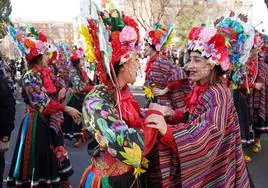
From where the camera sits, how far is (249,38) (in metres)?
3.22

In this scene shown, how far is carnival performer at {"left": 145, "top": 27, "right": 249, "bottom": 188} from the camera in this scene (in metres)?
2.04

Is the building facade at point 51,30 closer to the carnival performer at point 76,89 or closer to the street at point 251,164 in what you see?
the carnival performer at point 76,89

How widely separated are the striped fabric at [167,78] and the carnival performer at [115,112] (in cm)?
341

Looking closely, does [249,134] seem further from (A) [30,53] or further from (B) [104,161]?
(B) [104,161]

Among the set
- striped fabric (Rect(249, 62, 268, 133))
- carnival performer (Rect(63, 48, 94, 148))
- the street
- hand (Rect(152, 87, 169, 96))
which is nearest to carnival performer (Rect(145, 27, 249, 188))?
the street

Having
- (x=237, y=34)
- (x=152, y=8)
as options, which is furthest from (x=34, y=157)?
(x=152, y=8)

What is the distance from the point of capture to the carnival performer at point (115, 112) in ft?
6.11

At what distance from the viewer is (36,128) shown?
3.79 metres

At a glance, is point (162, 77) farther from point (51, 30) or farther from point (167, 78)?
point (51, 30)

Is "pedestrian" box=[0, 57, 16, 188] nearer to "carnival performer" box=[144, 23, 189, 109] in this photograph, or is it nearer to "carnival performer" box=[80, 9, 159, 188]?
"carnival performer" box=[80, 9, 159, 188]

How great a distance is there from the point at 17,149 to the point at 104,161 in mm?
2081

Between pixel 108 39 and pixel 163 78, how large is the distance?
370 cm

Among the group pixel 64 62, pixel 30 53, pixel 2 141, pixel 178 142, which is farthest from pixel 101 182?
pixel 64 62

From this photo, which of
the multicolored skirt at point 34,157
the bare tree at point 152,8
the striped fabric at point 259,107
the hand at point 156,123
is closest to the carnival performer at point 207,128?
the hand at point 156,123
